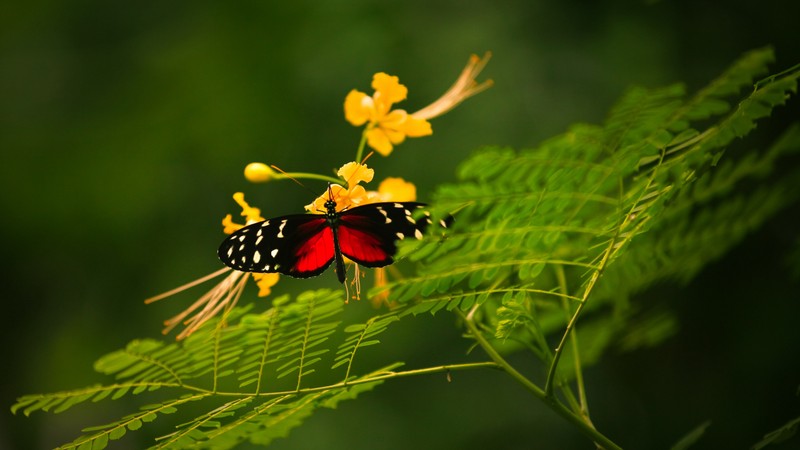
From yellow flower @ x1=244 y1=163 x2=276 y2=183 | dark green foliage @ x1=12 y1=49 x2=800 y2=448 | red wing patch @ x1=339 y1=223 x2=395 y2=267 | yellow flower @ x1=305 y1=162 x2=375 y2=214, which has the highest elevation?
yellow flower @ x1=244 y1=163 x2=276 y2=183

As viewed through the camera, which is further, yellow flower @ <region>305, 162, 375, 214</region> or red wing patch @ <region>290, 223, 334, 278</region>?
red wing patch @ <region>290, 223, 334, 278</region>

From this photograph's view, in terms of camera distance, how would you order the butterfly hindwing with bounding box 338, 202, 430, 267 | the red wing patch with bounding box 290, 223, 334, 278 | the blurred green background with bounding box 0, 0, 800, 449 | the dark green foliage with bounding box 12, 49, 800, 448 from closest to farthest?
the dark green foliage with bounding box 12, 49, 800, 448 < the butterfly hindwing with bounding box 338, 202, 430, 267 < the red wing patch with bounding box 290, 223, 334, 278 < the blurred green background with bounding box 0, 0, 800, 449

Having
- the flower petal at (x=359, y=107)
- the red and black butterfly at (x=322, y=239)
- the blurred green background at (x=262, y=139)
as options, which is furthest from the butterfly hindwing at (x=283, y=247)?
the blurred green background at (x=262, y=139)

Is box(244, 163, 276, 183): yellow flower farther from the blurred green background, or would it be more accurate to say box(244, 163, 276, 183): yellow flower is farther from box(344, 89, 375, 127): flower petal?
the blurred green background

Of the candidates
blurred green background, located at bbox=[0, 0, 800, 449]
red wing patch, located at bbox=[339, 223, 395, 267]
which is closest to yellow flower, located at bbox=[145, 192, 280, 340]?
red wing patch, located at bbox=[339, 223, 395, 267]

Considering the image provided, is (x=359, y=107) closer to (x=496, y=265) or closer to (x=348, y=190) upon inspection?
(x=348, y=190)

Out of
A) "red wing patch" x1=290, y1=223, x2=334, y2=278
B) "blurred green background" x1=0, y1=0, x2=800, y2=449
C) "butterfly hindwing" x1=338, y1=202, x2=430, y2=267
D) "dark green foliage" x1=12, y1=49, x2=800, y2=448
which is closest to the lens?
"dark green foliage" x1=12, y1=49, x2=800, y2=448

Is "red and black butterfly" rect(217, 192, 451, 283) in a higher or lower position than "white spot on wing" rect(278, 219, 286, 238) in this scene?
lower

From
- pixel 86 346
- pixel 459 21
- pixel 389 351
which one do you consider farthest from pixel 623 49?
pixel 86 346
